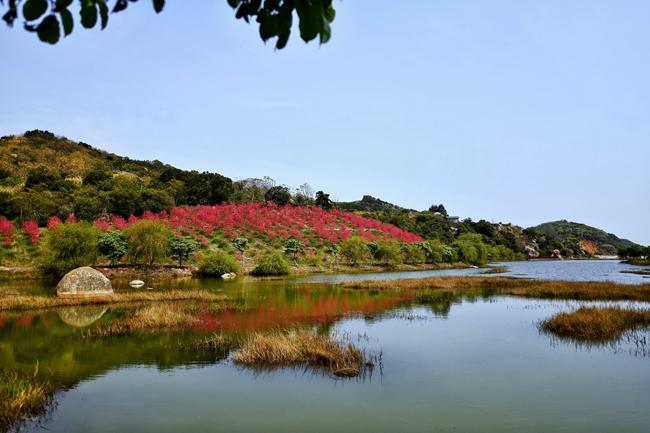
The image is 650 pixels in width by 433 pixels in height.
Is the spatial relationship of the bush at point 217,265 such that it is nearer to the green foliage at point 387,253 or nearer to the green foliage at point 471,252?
the green foliage at point 387,253

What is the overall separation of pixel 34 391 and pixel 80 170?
113 meters

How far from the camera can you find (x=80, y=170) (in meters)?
111

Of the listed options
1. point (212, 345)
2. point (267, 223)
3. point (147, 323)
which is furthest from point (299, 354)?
point (267, 223)

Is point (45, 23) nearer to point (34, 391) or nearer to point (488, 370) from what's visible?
point (34, 391)

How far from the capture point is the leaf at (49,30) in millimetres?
2906

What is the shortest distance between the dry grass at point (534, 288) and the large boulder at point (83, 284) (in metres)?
21.3

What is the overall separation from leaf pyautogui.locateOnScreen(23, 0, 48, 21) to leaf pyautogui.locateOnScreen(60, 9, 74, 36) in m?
0.13

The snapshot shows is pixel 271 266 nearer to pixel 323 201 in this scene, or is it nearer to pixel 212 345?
pixel 212 345

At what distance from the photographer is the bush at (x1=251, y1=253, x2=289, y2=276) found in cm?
5991

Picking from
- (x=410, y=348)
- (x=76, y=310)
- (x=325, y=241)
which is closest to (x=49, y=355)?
(x=76, y=310)

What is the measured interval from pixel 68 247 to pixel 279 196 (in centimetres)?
5858

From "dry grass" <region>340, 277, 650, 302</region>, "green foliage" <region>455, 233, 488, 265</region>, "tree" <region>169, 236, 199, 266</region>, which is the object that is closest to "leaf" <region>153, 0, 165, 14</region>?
"dry grass" <region>340, 277, 650, 302</region>

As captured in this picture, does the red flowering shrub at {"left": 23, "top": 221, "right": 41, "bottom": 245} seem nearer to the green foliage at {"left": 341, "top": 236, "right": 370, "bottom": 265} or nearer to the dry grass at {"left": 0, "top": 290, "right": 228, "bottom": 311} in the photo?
the dry grass at {"left": 0, "top": 290, "right": 228, "bottom": 311}

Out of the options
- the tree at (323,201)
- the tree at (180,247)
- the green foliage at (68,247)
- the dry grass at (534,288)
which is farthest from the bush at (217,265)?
the tree at (323,201)
